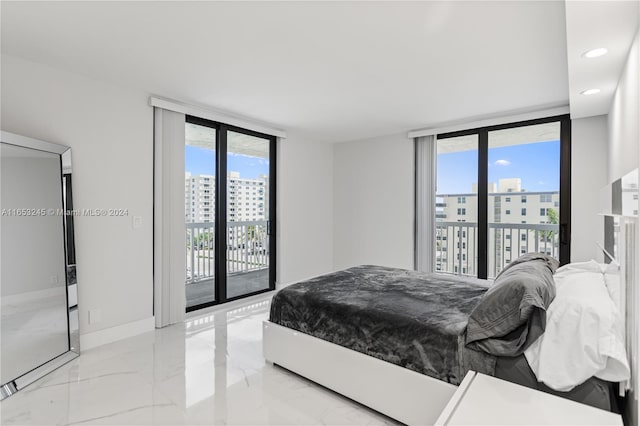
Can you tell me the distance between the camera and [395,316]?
84.0 inches

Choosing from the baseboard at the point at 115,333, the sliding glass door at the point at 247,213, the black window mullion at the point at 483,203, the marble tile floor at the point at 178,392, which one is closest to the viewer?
the marble tile floor at the point at 178,392

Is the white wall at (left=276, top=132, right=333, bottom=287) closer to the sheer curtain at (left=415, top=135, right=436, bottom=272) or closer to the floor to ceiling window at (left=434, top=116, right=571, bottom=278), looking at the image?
the sheer curtain at (left=415, top=135, right=436, bottom=272)

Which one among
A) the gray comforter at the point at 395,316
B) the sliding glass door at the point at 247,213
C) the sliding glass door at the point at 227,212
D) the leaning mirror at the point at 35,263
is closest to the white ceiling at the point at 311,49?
the sliding glass door at the point at 227,212

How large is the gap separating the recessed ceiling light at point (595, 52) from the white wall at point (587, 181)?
1944 mm

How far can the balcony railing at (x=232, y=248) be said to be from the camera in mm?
4387

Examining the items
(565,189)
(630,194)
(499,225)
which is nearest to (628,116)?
(630,194)

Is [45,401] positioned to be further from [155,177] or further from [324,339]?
[155,177]

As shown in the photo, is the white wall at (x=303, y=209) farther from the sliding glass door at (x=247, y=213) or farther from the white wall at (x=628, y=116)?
the white wall at (x=628, y=116)

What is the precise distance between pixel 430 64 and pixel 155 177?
292cm

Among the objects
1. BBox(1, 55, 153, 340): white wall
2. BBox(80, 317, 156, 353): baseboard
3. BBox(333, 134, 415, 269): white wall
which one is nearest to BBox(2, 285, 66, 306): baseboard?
BBox(1, 55, 153, 340): white wall

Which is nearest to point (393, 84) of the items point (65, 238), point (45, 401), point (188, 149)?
point (188, 149)

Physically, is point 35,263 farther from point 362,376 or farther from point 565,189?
point 565,189

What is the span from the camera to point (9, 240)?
2486 mm

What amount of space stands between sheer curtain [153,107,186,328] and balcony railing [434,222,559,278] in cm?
355
